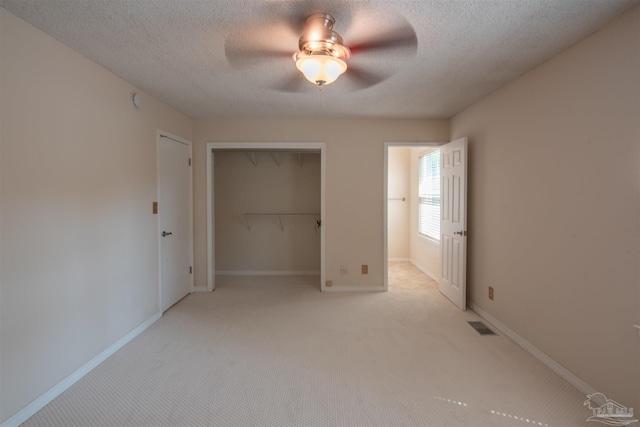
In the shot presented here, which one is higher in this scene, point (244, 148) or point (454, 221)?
point (244, 148)

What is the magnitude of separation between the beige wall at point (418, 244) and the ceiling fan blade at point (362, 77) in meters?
2.58

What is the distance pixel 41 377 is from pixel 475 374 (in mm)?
2891

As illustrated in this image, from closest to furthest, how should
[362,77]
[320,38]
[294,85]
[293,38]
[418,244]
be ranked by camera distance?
[320,38] < [293,38] < [362,77] < [294,85] < [418,244]

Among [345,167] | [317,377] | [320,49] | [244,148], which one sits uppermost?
[320,49]

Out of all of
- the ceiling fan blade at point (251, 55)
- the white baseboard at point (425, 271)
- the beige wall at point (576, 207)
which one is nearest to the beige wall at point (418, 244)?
the white baseboard at point (425, 271)

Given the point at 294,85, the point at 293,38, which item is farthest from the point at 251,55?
the point at 294,85

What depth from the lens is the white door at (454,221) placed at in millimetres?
3309

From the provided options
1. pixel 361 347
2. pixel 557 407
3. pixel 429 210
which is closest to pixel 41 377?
pixel 361 347

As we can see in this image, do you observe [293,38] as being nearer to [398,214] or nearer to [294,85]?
[294,85]

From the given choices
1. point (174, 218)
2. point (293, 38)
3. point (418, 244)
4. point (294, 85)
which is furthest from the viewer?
point (418, 244)

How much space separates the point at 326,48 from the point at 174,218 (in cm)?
270

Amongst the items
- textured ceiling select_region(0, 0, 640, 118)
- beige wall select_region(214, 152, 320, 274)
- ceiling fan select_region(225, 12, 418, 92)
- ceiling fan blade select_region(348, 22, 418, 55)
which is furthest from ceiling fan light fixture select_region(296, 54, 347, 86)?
beige wall select_region(214, 152, 320, 274)

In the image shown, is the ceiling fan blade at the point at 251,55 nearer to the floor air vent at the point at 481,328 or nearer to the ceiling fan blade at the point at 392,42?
the ceiling fan blade at the point at 392,42

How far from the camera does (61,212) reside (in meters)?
1.97
